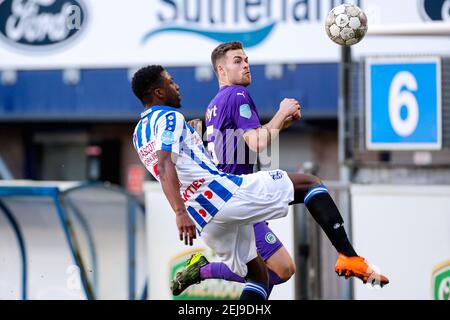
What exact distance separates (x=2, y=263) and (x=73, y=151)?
1041 centimetres

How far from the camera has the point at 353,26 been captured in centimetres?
649

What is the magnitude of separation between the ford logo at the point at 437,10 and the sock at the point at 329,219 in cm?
530

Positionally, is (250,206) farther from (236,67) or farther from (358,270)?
(236,67)

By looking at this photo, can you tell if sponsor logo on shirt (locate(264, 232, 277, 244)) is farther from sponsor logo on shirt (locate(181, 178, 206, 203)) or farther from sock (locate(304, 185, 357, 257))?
sponsor logo on shirt (locate(181, 178, 206, 203))

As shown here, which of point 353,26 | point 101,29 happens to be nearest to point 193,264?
point 353,26

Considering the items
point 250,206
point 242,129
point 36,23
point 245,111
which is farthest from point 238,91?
point 36,23

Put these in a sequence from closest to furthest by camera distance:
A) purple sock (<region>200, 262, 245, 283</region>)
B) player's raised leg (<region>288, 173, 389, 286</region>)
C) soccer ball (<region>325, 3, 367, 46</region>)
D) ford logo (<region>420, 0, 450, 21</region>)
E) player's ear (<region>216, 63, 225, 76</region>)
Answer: player's raised leg (<region>288, 173, 389, 286</region>) < soccer ball (<region>325, 3, 367, 46</region>) < player's ear (<region>216, 63, 225, 76</region>) < purple sock (<region>200, 262, 245, 283</region>) < ford logo (<region>420, 0, 450, 21</region>)

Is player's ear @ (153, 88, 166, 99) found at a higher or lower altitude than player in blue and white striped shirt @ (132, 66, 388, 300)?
higher

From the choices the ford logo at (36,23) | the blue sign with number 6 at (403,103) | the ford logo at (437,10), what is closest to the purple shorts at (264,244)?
the blue sign with number 6 at (403,103)

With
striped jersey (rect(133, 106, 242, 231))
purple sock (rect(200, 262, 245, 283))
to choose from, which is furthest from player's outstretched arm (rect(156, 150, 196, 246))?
purple sock (rect(200, 262, 245, 283))

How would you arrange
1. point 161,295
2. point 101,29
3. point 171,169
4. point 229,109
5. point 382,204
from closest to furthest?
point 171,169 → point 229,109 → point 382,204 → point 161,295 → point 101,29

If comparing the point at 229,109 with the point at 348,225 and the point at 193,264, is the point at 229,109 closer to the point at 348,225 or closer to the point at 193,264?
the point at 193,264

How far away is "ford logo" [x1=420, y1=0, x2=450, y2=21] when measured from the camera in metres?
11.0

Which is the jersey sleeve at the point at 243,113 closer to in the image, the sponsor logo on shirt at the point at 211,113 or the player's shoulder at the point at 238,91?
the player's shoulder at the point at 238,91
